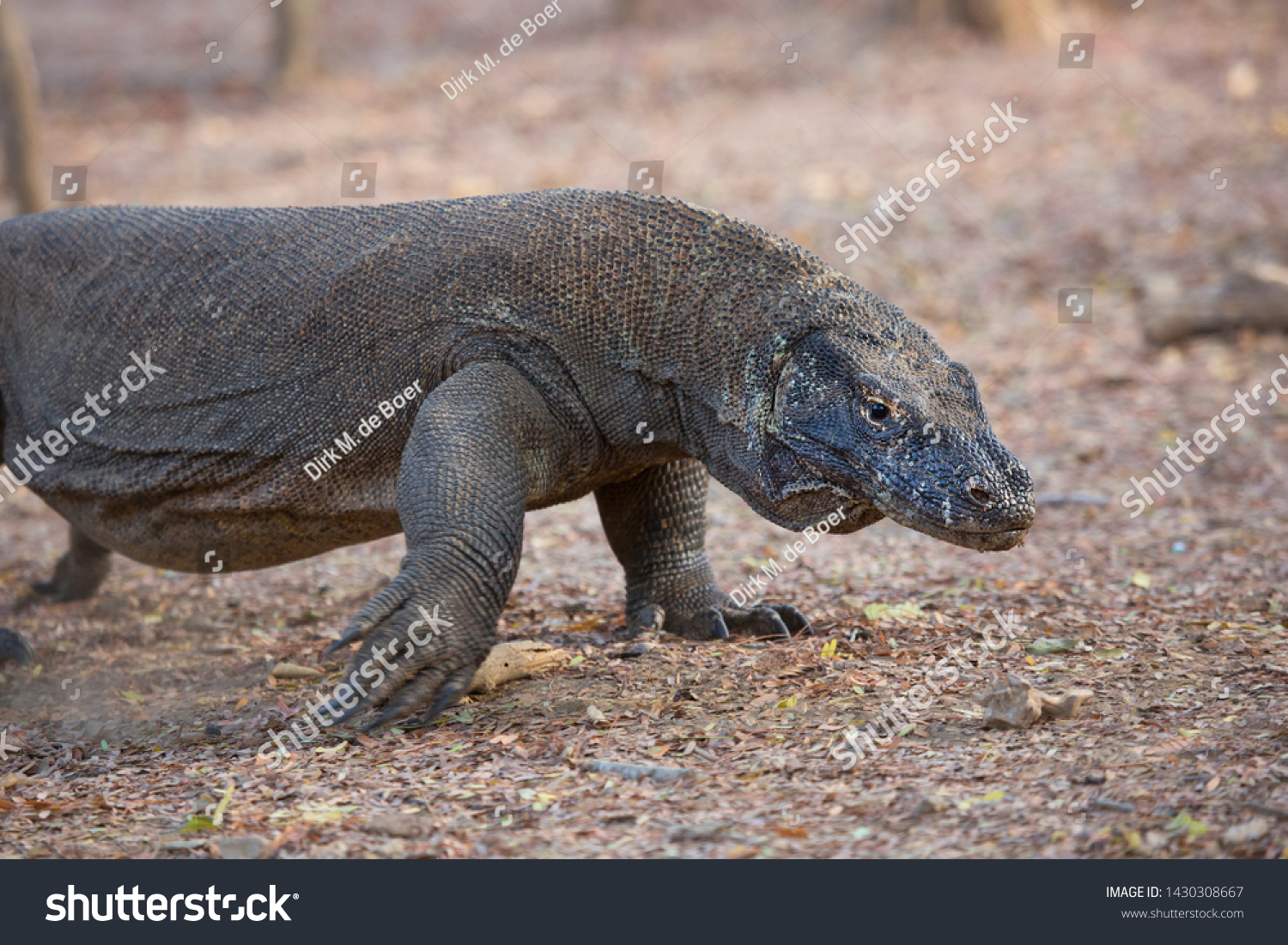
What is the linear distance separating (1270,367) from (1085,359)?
4.61 ft

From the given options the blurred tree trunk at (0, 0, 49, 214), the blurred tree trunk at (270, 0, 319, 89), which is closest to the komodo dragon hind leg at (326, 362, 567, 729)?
the blurred tree trunk at (0, 0, 49, 214)

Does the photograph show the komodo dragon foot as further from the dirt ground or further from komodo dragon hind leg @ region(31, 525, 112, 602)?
komodo dragon hind leg @ region(31, 525, 112, 602)

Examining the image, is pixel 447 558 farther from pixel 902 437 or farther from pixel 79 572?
pixel 79 572

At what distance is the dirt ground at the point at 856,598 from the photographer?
12.3 feet

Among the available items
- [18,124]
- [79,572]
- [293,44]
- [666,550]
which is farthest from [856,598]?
[293,44]

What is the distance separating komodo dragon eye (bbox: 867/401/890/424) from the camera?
14.0 feet

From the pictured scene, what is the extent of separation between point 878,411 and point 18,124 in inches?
440

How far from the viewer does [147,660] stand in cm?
614

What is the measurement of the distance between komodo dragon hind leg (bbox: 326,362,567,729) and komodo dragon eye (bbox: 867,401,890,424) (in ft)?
4.14

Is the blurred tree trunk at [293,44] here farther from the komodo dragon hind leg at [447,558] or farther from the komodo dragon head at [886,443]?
the komodo dragon head at [886,443]

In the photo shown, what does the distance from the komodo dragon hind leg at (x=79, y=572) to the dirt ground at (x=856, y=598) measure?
0.41ft

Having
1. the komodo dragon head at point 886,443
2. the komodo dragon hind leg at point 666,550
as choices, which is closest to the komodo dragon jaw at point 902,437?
the komodo dragon head at point 886,443

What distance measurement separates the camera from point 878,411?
14.1 feet
